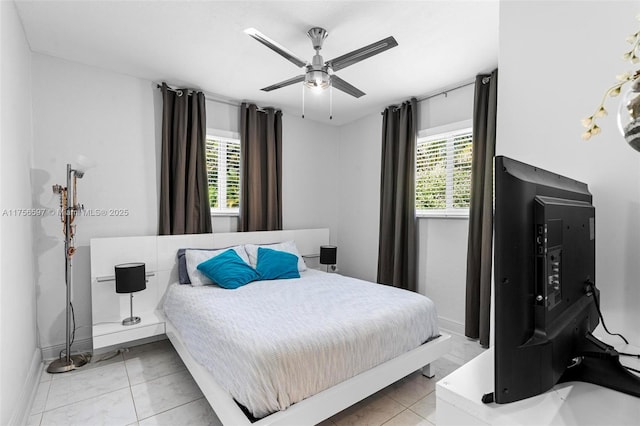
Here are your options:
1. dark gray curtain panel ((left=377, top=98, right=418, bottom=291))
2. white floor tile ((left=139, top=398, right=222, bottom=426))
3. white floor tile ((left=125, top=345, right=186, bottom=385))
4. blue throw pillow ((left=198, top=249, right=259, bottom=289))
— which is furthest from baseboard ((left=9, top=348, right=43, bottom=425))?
dark gray curtain panel ((left=377, top=98, right=418, bottom=291))

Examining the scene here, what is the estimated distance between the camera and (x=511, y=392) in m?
0.66

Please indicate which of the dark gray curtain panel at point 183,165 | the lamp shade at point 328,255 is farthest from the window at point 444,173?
the dark gray curtain panel at point 183,165

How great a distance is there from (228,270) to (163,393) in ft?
3.62

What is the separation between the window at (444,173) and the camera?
344 centimetres

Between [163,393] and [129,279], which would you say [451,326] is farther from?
[129,279]

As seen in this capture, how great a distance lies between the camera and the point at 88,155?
300 cm

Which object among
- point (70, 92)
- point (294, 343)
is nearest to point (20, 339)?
point (294, 343)

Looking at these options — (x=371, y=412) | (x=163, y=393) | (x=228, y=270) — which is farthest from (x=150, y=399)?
(x=371, y=412)

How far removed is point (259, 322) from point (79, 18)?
2.57 meters

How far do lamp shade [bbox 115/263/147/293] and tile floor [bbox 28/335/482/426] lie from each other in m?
0.69

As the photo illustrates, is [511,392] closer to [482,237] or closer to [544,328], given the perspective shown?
[544,328]

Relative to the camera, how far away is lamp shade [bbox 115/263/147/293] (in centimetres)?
269

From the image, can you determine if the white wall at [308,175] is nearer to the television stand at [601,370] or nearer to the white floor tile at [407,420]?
the white floor tile at [407,420]

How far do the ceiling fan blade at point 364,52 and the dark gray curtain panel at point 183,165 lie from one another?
76.4 inches
